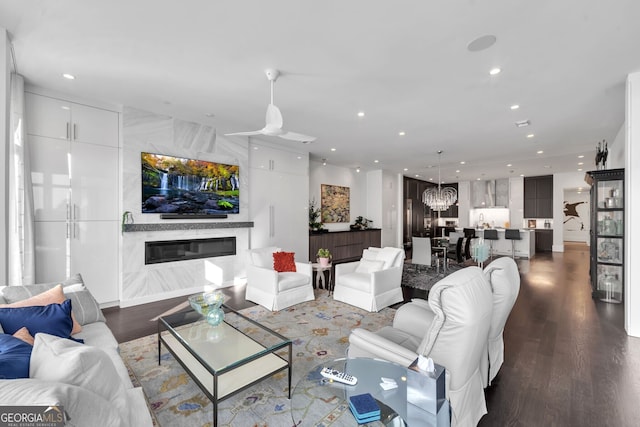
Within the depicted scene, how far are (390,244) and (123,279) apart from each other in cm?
809

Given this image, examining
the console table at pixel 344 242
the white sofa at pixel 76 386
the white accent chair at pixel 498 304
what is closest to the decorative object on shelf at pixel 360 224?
the console table at pixel 344 242

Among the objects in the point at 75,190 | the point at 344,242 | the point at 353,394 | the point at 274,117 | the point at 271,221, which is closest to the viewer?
the point at 353,394

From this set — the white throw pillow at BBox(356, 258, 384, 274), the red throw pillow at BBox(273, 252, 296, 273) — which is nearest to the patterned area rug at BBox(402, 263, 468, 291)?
the white throw pillow at BBox(356, 258, 384, 274)

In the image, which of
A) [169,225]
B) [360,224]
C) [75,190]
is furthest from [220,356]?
[360,224]

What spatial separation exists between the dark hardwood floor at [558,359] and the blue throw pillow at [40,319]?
49.2 inches

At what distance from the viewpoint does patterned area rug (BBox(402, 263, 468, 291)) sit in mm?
5535

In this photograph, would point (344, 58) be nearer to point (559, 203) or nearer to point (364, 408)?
point (364, 408)

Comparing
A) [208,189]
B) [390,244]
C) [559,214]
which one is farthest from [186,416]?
[559,214]

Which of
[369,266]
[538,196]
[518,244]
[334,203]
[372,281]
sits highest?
[538,196]

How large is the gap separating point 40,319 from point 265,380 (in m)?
1.67

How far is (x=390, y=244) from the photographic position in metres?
10.1

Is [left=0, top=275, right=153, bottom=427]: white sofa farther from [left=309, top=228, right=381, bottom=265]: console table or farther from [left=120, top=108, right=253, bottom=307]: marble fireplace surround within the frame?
[left=309, top=228, right=381, bottom=265]: console table

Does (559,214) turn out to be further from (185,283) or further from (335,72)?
(185,283)

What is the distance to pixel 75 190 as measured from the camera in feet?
12.6
